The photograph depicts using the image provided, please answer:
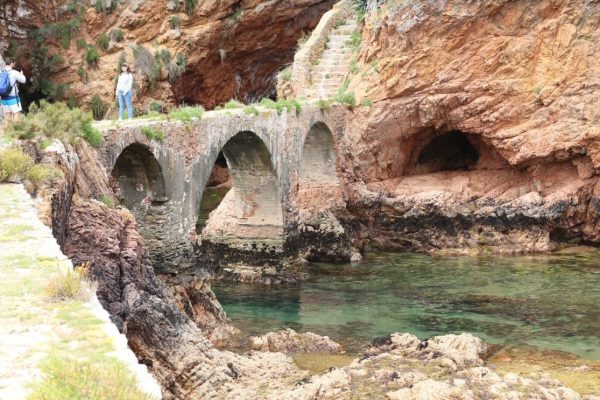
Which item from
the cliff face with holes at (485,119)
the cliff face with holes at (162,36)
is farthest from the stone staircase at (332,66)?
the cliff face with holes at (162,36)

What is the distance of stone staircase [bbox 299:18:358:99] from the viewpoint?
30.7 m

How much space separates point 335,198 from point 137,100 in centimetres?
925

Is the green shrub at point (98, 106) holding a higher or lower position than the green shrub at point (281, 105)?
higher

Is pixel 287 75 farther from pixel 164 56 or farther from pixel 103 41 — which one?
pixel 103 41

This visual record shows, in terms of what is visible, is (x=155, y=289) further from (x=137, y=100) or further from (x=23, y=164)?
(x=137, y=100)

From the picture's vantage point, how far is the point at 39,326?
602 cm

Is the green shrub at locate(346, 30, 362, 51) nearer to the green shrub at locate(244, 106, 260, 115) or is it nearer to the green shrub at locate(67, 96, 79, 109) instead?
the green shrub at locate(244, 106, 260, 115)

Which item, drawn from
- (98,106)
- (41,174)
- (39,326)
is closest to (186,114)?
(41,174)

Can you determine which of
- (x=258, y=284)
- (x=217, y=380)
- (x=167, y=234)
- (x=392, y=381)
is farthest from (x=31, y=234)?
(x=258, y=284)

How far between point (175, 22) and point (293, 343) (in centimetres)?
1940

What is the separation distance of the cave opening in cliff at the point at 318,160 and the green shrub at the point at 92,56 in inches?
380

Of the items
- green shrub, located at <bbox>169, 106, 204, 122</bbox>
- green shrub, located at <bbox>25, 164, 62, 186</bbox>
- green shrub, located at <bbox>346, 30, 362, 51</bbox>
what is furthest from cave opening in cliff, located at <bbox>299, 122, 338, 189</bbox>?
green shrub, located at <bbox>25, 164, 62, 186</bbox>

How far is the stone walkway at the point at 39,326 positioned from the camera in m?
5.17

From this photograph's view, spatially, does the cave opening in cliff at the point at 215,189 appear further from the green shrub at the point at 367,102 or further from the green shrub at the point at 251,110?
the green shrub at the point at 251,110
